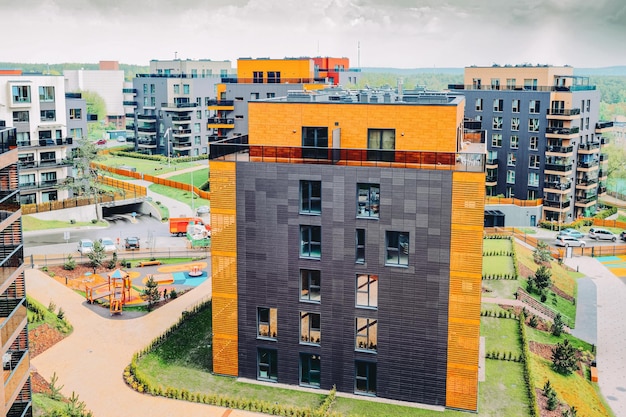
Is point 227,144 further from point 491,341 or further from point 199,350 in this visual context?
point 491,341

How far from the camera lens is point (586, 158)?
297ft

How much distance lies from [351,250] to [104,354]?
16.8 meters

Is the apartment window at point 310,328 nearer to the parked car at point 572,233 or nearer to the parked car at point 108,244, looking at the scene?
the parked car at point 108,244

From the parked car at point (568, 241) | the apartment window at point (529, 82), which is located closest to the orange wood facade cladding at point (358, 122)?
the parked car at point (568, 241)

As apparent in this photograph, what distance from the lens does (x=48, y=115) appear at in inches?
3290

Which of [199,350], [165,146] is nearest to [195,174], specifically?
[165,146]

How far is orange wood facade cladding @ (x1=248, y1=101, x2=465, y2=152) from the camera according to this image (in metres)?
35.3

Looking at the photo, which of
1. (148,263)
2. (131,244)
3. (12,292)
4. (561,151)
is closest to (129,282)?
(148,263)

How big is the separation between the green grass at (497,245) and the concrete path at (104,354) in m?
29.3

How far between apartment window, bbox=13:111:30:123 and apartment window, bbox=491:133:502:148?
5795 cm

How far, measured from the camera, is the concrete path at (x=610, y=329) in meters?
43.6

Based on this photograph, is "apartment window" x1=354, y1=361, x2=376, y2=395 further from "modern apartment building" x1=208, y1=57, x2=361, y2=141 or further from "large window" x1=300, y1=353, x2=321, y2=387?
"modern apartment building" x1=208, y1=57, x2=361, y2=141

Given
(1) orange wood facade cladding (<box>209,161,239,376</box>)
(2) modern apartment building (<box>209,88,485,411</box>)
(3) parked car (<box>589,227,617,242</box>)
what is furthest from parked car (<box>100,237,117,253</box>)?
(3) parked car (<box>589,227,617,242</box>)

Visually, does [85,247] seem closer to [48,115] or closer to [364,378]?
[48,115]
